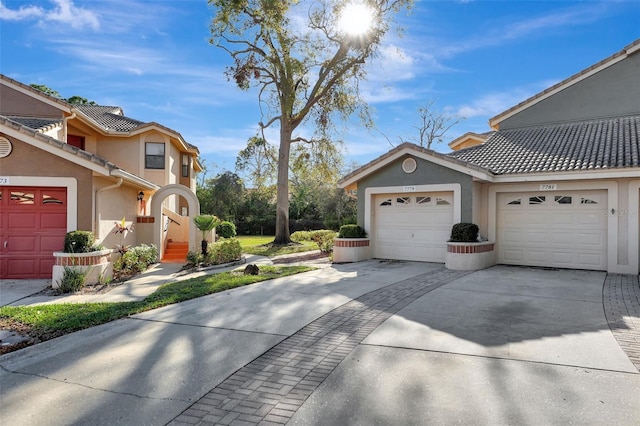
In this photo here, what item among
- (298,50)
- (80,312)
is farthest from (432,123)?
(80,312)

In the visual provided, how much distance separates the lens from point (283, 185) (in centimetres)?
2347

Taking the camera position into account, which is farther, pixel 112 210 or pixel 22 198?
pixel 112 210

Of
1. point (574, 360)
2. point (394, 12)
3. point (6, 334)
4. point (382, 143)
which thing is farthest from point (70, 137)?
point (382, 143)

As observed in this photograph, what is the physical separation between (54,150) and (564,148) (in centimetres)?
1585

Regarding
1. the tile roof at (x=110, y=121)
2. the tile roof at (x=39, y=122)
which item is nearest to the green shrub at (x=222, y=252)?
the tile roof at (x=39, y=122)

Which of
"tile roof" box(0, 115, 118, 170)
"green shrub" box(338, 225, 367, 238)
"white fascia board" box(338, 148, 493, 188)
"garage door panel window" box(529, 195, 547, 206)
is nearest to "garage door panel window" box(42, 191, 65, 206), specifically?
"tile roof" box(0, 115, 118, 170)

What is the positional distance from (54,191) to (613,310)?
13.5m

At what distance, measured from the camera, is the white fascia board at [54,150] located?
10.4 meters

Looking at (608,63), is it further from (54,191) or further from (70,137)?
(70,137)

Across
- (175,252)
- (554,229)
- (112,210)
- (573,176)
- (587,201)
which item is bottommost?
(175,252)

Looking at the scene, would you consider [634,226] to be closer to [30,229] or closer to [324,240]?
[324,240]

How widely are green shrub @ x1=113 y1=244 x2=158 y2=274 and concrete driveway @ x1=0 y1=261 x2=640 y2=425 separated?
567 centimetres

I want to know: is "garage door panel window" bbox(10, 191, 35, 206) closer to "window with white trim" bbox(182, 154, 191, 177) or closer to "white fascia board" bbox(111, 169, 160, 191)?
"white fascia board" bbox(111, 169, 160, 191)

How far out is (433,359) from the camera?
465 centimetres
